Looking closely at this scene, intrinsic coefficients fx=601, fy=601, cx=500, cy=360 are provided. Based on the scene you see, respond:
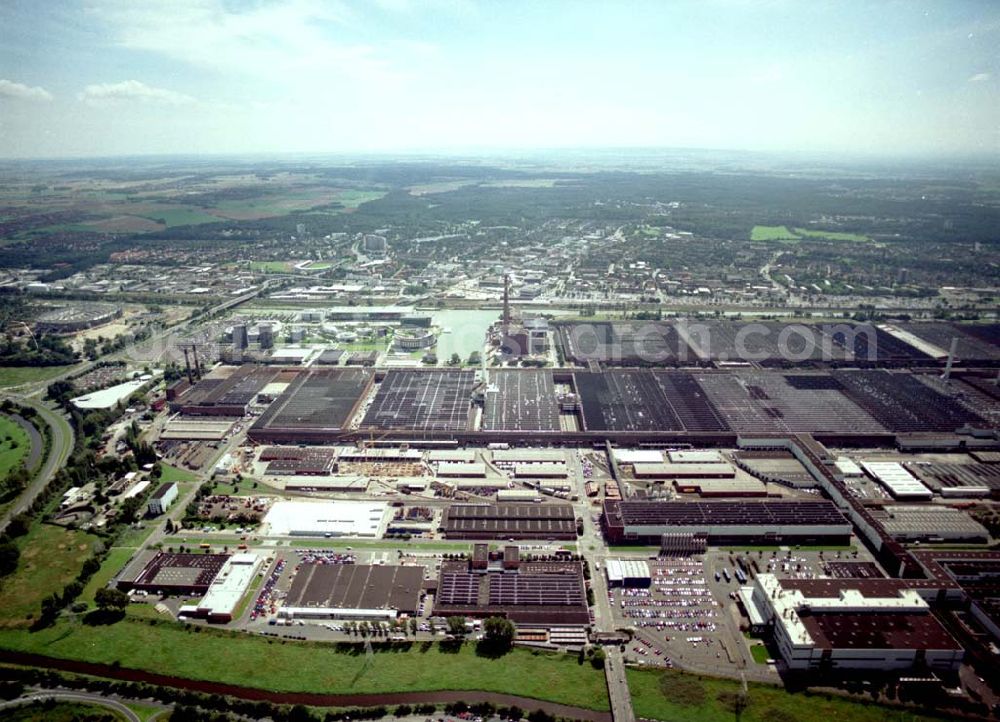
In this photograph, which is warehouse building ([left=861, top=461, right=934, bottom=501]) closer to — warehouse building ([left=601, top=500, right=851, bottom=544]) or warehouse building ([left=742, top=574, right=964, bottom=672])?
warehouse building ([left=601, top=500, right=851, bottom=544])

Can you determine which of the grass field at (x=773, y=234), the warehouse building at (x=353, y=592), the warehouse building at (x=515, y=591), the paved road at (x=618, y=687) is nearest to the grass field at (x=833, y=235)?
the grass field at (x=773, y=234)

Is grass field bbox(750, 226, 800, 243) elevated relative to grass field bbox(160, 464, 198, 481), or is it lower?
elevated

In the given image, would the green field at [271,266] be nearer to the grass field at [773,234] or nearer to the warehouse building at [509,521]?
the warehouse building at [509,521]

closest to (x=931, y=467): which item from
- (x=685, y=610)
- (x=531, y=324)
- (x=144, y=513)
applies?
(x=685, y=610)

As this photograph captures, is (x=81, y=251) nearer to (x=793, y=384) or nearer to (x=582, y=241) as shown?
(x=582, y=241)

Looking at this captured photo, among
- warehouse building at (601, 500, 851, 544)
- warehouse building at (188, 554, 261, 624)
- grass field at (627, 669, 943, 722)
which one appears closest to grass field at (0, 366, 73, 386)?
warehouse building at (188, 554, 261, 624)

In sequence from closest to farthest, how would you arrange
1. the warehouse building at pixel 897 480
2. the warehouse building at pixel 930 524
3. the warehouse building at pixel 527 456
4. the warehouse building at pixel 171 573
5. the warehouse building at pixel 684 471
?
1. the warehouse building at pixel 171 573
2. the warehouse building at pixel 930 524
3. the warehouse building at pixel 897 480
4. the warehouse building at pixel 684 471
5. the warehouse building at pixel 527 456
